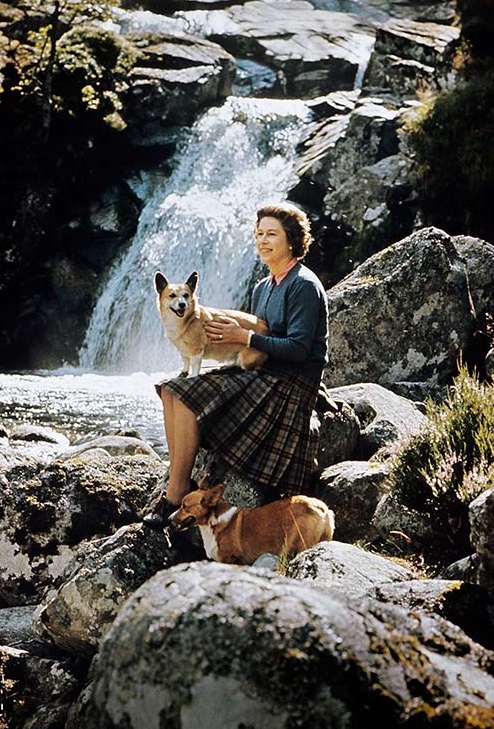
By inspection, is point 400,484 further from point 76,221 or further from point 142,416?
point 76,221

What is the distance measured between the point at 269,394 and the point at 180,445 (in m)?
0.68

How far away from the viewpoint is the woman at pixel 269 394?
213 inches

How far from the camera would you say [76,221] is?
18812 millimetres

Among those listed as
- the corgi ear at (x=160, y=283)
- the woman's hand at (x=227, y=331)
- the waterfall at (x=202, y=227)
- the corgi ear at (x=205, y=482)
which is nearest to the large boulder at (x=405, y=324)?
the corgi ear at (x=160, y=283)

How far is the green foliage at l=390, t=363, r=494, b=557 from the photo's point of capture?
4883 millimetres

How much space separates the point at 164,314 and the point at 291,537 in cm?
225

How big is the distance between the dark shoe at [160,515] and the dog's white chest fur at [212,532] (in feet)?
0.78

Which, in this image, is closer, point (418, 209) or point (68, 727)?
point (68, 727)

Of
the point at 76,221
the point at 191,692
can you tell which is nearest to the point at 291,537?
the point at 191,692

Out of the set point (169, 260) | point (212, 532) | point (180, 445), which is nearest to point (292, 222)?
point (180, 445)

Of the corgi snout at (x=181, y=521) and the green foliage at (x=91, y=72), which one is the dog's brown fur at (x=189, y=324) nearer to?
the corgi snout at (x=181, y=521)

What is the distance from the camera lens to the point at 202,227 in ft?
57.5

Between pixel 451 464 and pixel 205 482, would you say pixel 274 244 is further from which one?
pixel 451 464

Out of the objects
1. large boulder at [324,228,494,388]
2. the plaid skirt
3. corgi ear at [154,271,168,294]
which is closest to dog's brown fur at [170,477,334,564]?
the plaid skirt
